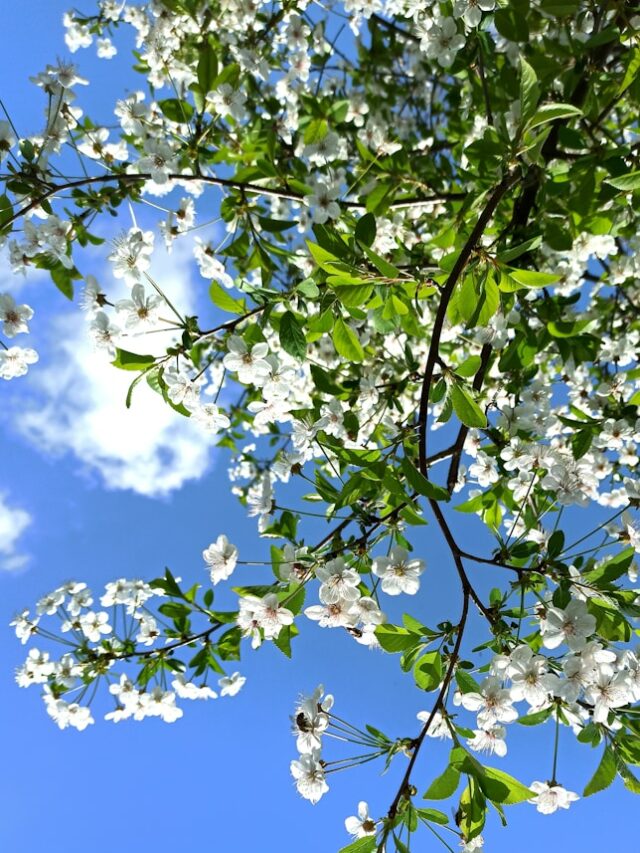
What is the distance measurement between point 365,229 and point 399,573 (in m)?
0.92

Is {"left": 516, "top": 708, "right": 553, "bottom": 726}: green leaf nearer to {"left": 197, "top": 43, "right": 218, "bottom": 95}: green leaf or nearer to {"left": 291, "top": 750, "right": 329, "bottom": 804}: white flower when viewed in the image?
{"left": 291, "top": 750, "right": 329, "bottom": 804}: white flower

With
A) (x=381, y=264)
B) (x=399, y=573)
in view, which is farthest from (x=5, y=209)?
(x=399, y=573)

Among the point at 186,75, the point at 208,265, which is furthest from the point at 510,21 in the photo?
the point at 186,75

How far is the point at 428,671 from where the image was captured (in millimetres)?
1655

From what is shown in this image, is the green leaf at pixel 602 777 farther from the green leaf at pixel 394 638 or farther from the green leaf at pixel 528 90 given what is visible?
the green leaf at pixel 528 90

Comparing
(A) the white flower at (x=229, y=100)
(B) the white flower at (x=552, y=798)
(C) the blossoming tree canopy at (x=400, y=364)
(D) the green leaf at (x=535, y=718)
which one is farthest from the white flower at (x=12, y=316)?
(B) the white flower at (x=552, y=798)

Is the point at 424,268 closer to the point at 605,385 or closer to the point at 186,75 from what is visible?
the point at 605,385

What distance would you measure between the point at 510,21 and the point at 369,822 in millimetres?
2143

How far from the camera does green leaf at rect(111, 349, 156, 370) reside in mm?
1790

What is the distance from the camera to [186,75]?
10.6 ft

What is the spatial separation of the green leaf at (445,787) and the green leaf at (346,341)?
107 centimetres

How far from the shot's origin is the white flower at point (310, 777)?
1773 millimetres

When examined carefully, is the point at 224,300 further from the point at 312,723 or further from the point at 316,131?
the point at 312,723

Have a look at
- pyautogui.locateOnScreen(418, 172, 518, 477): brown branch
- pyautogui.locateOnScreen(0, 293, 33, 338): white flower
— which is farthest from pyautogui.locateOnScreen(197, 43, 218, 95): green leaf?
pyautogui.locateOnScreen(418, 172, 518, 477): brown branch
